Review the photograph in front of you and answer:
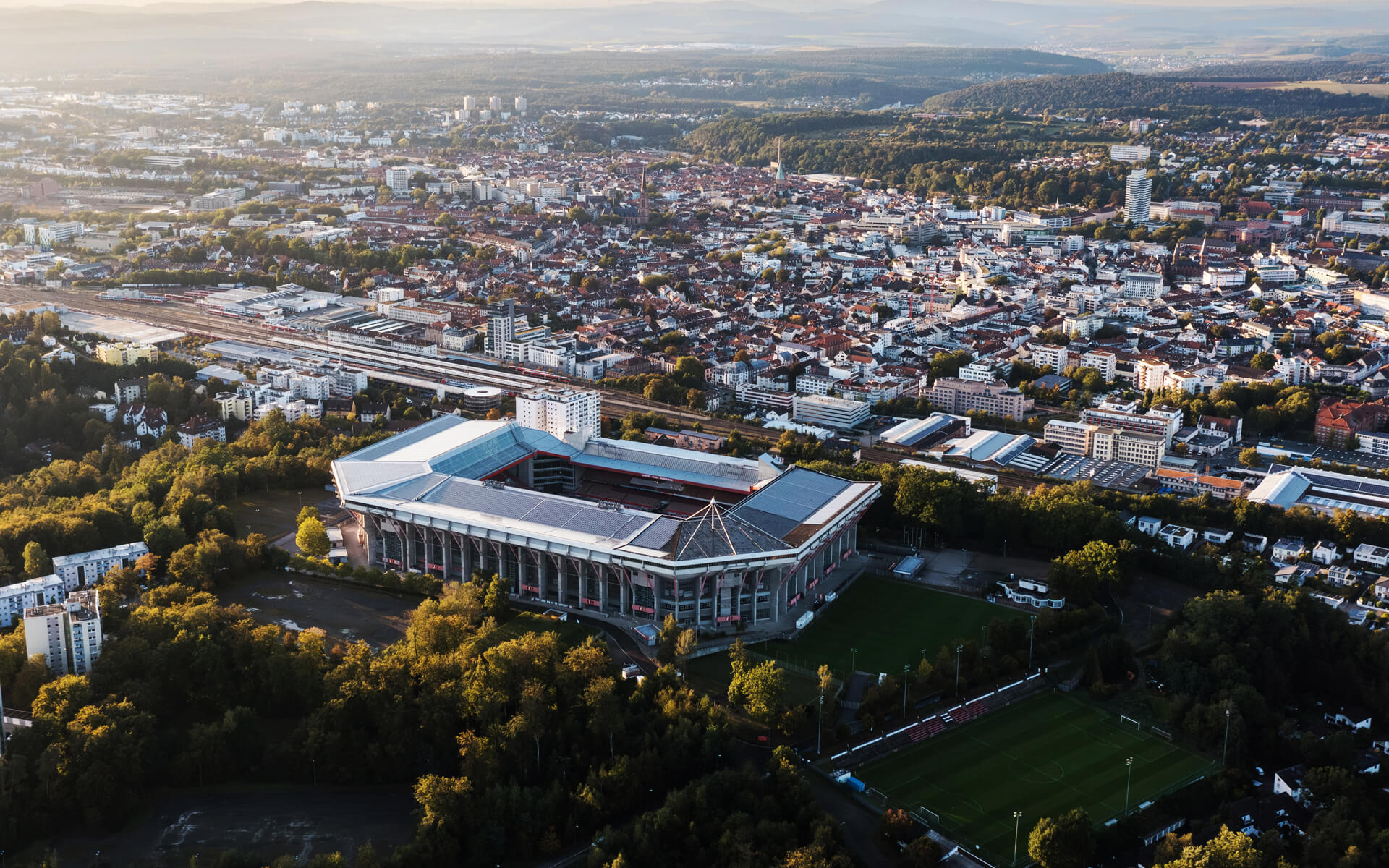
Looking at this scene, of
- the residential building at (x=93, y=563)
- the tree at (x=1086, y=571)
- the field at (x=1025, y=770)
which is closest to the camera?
the field at (x=1025, y=770)

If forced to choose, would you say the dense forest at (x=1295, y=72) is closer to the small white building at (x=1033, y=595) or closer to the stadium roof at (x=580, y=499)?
the stadium roof at (x=580, y=499)

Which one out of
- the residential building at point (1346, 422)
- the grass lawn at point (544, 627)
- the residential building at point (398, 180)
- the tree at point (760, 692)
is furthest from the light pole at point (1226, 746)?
the residential building at point (398, 180)

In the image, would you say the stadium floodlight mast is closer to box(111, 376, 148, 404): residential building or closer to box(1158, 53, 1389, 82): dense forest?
box(111, 376, 148, 404): residential building

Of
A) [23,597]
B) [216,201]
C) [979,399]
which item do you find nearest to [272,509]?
[23,597]

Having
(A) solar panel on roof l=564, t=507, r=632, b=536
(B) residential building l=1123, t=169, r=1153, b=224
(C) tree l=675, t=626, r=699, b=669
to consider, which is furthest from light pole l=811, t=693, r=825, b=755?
(B) residential building l=1123, t=169, r=1153, b=224

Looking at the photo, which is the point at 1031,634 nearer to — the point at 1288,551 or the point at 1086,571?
the point at 1086,571

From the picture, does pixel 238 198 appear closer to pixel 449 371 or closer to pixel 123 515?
pixel 449 371

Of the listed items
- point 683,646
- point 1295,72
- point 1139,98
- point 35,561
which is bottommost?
point 683,646
